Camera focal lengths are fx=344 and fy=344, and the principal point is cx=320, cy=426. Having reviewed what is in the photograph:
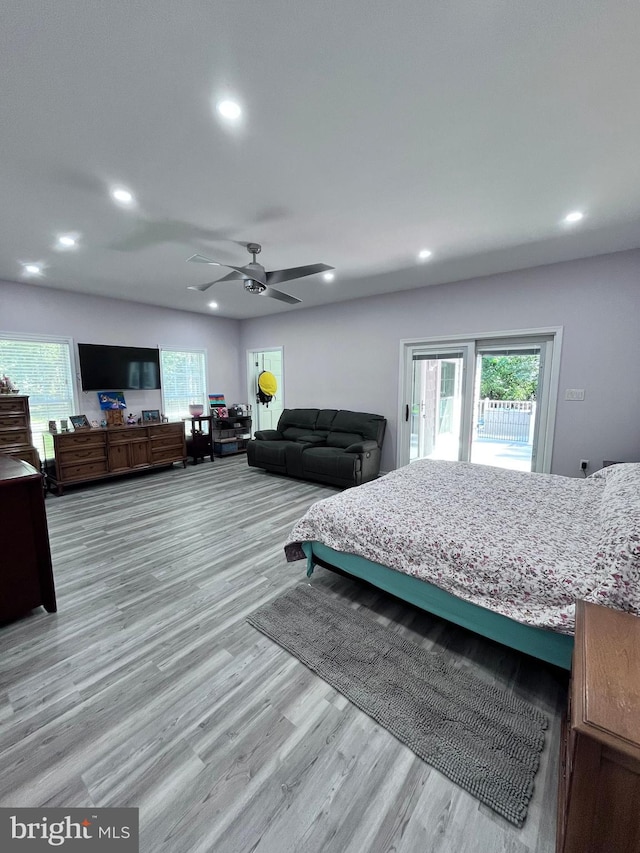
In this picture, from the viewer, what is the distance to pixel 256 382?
7422 millimetres

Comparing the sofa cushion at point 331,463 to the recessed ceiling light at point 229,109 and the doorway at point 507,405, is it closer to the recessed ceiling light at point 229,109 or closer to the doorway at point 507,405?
the doorway at point 507,405

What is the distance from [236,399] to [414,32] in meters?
6.65

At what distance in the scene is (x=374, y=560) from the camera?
2.12m

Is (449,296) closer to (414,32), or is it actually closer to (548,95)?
(548,95)

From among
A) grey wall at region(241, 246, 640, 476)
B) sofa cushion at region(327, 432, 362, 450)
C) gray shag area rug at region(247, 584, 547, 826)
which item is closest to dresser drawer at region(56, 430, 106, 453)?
sofa cushion at region(327, 432, 362, 450)

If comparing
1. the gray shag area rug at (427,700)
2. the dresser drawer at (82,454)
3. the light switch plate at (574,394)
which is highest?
the light switch plate at (574,394)

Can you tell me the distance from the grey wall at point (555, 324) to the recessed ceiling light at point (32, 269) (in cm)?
384

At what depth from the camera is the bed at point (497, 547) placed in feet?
4.93

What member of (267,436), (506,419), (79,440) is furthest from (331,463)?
(79,440)

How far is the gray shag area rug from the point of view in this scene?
1.29m

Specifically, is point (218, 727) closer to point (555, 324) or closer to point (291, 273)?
point (291, 273)

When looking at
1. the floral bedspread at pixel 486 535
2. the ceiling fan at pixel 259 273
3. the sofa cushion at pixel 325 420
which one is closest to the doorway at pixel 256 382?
the sofa cushion at pixel 325 420

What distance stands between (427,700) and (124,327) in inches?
240

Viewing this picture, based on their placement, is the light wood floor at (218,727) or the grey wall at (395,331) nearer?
the light wood floor at (218,727)
